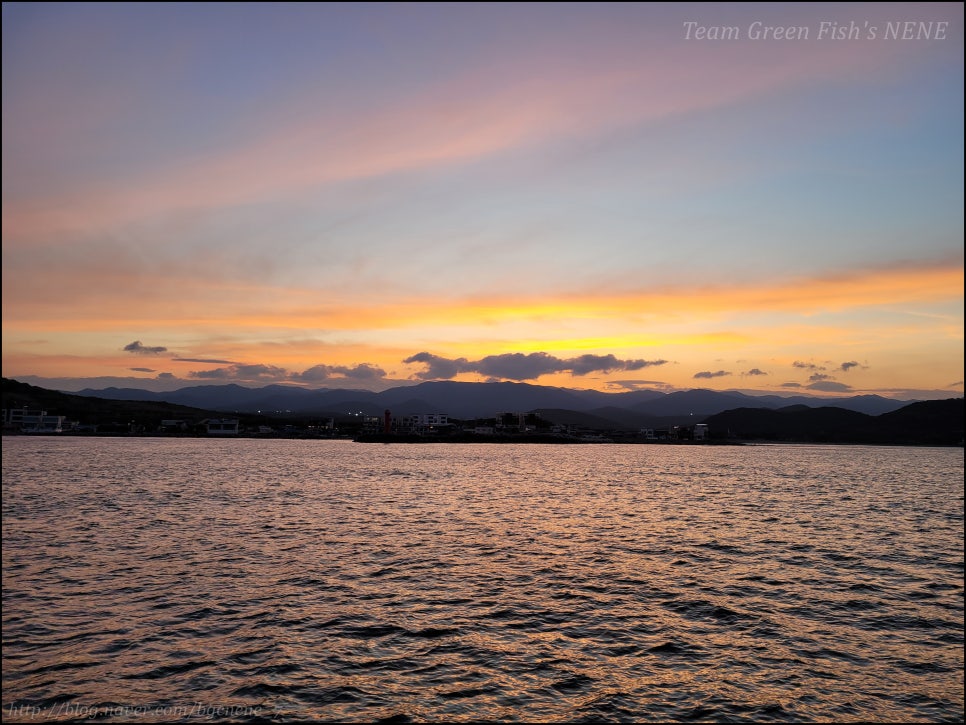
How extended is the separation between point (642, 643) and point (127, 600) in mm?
25696

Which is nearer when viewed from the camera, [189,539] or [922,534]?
[189,539]

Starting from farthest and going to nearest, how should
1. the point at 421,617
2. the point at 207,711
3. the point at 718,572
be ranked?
the point at 718,572 < the point at 421,617 < the point at 207,711

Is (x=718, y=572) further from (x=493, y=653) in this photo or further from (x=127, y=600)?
(x=127, y=600)

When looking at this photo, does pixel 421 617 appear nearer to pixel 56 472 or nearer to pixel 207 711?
pixel 207 711

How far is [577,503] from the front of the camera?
83000mm

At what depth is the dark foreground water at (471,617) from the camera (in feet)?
70.4

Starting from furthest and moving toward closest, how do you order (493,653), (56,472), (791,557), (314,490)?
(56,472) → (314,490) → (791,557) → (493,653)

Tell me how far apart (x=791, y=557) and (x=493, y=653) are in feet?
108

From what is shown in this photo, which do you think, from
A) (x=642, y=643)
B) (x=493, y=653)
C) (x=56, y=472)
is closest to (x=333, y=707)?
(x=493, y=653)

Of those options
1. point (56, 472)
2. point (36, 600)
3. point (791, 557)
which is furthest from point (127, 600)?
point (56, 472)

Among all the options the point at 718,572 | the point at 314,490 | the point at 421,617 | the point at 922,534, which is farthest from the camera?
the point at 314,490

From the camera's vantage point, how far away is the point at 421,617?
30297 mm

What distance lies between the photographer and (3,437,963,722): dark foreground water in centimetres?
2145

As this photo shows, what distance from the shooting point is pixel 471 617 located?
30.4 meters
